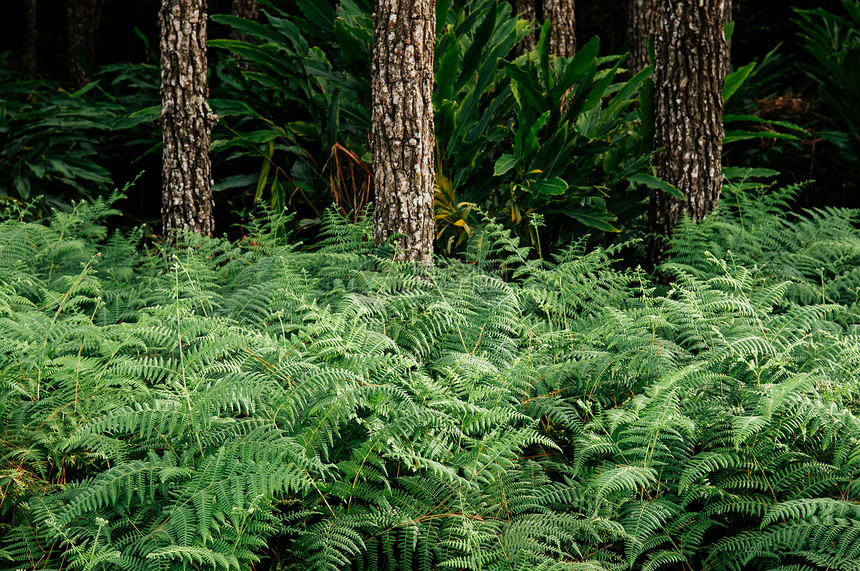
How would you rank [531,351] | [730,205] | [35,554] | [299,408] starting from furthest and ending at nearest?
[730,205] → [531,351] → [299,408] → [35,554]

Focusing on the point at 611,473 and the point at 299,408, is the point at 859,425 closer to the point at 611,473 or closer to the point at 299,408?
the point at 611,473

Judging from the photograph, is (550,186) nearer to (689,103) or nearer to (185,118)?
(689,103)

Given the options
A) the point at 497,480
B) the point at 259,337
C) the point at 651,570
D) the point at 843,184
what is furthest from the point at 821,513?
the point at 843,184

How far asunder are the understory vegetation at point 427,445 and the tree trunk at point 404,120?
811 millimetres

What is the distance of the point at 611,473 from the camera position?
2236 millimetres

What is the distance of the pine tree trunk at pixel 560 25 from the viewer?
647cm

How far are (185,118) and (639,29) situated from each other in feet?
15.9

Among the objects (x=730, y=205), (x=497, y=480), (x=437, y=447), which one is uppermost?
(x=730, y=205)

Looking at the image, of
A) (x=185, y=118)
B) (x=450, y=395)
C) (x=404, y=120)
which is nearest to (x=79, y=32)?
(x=185, y=118)

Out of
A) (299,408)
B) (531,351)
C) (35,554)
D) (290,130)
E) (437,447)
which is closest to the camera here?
(35,554)

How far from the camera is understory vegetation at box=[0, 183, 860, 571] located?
84.5 inches

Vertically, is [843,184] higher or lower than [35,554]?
higher

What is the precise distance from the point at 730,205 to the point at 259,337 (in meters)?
3.29

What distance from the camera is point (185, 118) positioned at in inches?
171
